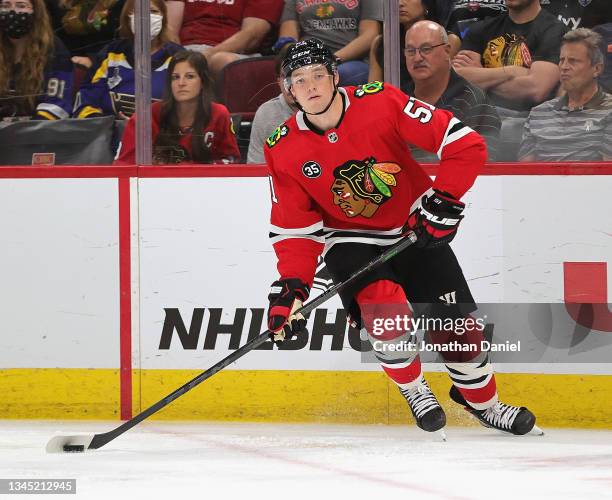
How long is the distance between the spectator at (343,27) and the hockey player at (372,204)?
0.57 meters

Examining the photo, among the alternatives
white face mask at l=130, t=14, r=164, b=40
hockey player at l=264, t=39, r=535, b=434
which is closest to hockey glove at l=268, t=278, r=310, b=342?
hockey player at l=264, t=39, r=535, b=434

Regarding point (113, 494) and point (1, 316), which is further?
point (1, 316)

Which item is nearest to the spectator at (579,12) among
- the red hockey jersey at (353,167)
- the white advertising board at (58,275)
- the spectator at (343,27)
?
the spectator at (343,27)

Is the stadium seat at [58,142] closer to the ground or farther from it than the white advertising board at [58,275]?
farther from it

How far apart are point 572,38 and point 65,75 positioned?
181cm

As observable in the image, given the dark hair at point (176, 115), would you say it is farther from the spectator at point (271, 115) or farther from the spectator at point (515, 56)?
the spectator at point (515, 56)

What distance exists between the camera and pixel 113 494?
2.63 metres

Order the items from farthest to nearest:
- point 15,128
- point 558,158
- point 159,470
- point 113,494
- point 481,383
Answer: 1. point 15,128
2. point 558,158
3. point 481,383
4. point 159,470
5. point 113,494

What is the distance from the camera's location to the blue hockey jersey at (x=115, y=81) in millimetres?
4059

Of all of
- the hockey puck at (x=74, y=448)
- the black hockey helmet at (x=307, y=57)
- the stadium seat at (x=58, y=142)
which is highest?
the black hockey helmet at (x=307, y=57)

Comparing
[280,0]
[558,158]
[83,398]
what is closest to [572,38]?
[558,158]

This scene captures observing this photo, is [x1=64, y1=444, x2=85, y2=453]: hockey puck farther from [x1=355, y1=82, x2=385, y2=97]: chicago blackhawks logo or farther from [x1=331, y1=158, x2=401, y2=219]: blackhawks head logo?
[x1=355, y1=82, x2=385, y2=97]: chicago blackhawks logo

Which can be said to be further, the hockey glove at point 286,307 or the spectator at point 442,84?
the spectator at point 442,84

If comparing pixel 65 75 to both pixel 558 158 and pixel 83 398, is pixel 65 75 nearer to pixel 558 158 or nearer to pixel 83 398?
pixel 83 398
